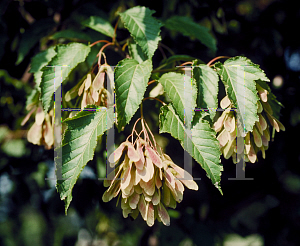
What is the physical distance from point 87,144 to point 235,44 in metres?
1.29

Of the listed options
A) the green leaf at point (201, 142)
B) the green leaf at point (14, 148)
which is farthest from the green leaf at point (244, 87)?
the green leaf at point (14, 148)

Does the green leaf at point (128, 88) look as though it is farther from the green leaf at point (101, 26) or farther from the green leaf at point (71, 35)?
the green leaf at point (71, 35)

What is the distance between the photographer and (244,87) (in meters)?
0.79

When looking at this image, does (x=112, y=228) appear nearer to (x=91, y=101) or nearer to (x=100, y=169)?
(x=100, y=169)

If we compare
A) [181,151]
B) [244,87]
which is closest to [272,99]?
[244,87]

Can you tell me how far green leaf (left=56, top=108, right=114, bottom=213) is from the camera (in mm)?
721

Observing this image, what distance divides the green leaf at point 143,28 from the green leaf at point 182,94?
0.14 m

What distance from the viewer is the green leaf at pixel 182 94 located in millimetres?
762

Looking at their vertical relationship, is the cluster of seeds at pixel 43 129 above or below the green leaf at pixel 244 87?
below

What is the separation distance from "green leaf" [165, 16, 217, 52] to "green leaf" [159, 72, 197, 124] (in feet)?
1.42

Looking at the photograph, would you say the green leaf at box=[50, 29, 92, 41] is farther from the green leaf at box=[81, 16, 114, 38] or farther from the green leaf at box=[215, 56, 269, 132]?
the green leaf at box=[215, 56, 269, 132]

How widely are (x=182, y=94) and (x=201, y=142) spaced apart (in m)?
0.15

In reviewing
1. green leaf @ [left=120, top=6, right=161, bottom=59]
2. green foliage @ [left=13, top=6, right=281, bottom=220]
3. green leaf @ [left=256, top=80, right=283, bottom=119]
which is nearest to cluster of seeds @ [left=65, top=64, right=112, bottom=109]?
green foliage @ [left=13, top=6, right=281, bottom=220]

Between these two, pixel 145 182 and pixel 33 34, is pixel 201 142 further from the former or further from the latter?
pixel 33 34
